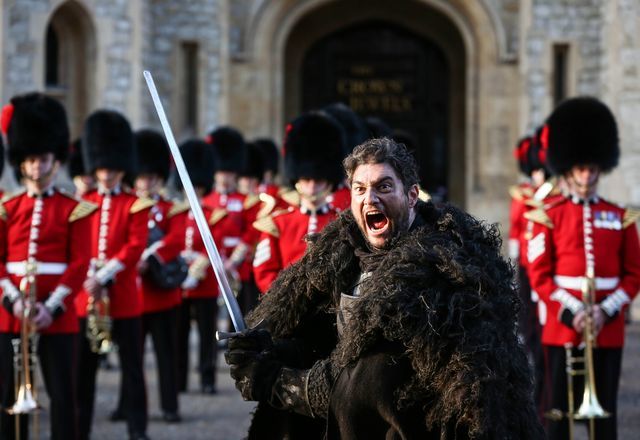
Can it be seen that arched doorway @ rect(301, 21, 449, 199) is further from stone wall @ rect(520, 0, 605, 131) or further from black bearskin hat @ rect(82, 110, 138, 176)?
black bearskin hat @ rect(82, 110, 138, 176)

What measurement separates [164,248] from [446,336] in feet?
16.0

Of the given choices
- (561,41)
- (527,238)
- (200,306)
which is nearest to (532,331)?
(527,238)

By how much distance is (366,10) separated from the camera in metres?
17.4

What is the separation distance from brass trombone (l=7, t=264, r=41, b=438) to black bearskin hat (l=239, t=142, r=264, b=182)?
19.9 feet

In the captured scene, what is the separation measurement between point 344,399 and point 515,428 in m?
0.41

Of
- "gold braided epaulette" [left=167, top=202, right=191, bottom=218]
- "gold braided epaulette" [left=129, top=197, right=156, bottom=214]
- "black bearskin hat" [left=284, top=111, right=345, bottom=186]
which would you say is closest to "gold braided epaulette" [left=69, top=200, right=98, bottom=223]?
"gold braided epaulette" [left=129, top=197, right=156, bottom=214]

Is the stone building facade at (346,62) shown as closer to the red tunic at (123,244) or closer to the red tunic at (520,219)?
the red tunic at (520,219)

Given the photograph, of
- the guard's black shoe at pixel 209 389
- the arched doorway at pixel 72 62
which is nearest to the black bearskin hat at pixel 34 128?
the guard's black shoe at pixel 209 389

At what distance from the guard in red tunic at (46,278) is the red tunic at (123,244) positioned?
937mm

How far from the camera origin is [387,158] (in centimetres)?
332

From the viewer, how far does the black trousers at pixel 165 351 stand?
7605 mm

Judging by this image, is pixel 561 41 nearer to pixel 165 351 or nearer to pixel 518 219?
pixel 518 219

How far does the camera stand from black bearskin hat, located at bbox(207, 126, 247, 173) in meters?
10.5

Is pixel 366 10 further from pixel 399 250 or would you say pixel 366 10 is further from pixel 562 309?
pixel 399 250
